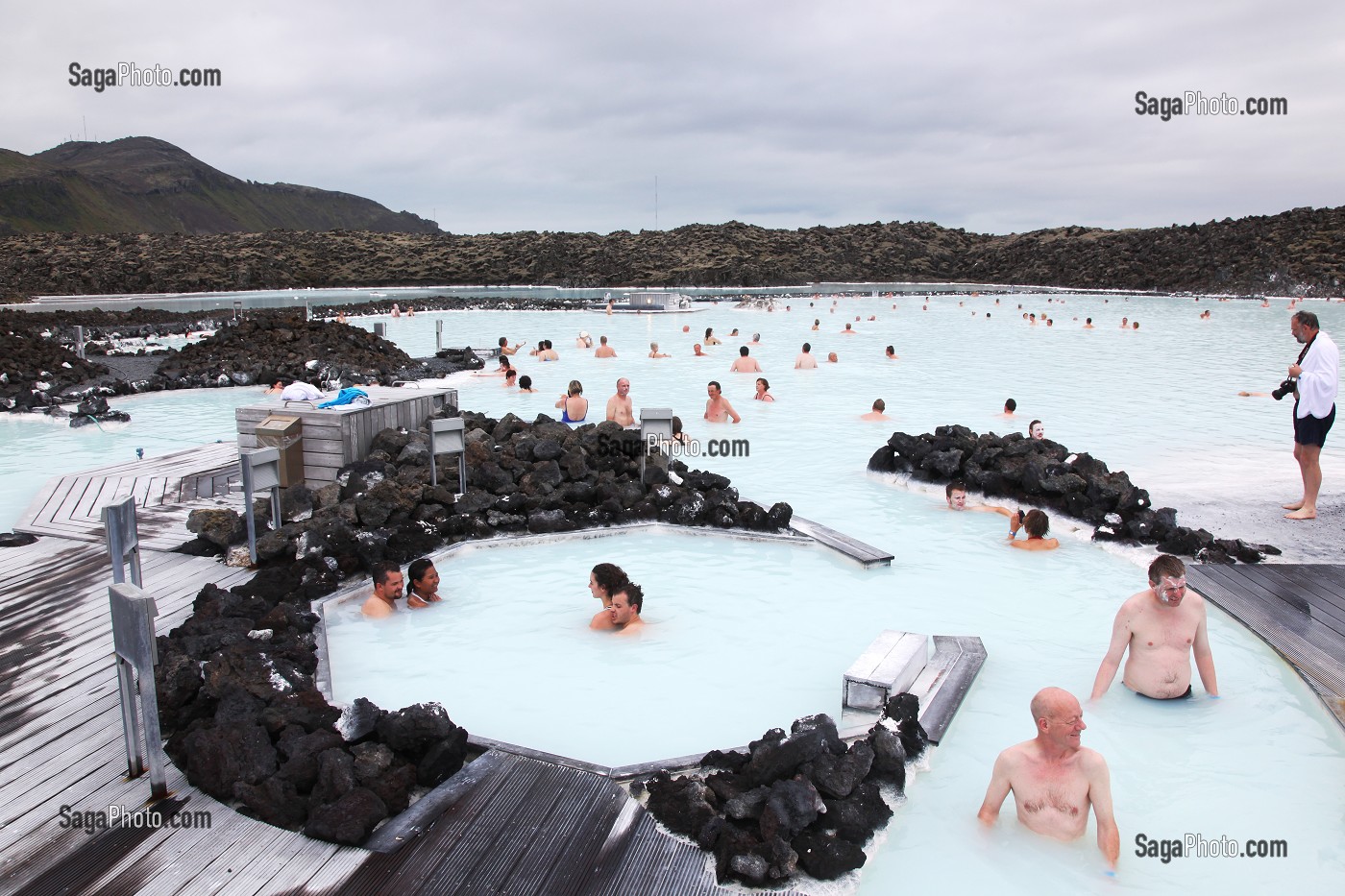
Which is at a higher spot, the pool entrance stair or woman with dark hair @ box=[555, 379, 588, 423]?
woman with dark hair @ box=[555, 379, 588, 423]

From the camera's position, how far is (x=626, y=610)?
503 centimetres

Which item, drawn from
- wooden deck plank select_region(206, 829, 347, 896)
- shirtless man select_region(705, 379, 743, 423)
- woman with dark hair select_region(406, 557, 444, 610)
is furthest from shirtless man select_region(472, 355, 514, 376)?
wooden deck plank select_region(206, 829, 347, 896)

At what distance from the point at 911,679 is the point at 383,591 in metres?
2.94

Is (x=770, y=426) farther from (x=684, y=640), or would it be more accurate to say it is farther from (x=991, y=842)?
(x=991, y=842)

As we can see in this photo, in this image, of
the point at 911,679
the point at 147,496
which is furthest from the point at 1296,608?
the point at 147,496

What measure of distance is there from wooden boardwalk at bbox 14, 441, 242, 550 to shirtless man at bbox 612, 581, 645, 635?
2.95 meters

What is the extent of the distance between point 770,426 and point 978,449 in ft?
12.6

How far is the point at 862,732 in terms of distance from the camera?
3779mm

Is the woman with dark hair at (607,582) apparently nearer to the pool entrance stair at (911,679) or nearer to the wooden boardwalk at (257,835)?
the pool entrance stair at (911,679)

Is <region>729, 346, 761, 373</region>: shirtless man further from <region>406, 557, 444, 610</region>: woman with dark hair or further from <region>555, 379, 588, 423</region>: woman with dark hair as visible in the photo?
<region>406, 557, 444, 610</region>: woman with dark hair

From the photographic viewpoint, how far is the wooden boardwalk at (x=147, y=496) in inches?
235

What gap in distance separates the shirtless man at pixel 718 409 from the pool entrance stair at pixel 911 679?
686 cm

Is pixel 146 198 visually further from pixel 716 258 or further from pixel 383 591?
pixel 383 591

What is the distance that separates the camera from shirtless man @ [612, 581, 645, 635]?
16.4ft
